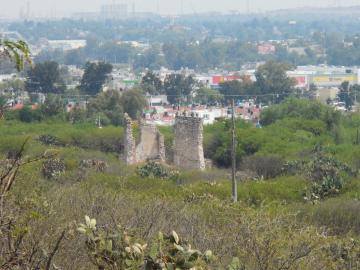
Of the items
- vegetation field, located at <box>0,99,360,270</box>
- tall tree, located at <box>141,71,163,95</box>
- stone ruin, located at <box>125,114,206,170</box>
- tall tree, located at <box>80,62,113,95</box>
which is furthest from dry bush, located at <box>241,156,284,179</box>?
tall tree, located at <box>141,71,163,95</box>

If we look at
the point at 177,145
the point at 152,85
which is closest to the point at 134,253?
the point at 177,145

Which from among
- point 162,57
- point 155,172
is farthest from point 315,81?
point 155,172

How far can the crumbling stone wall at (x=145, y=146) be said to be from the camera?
82.4ft

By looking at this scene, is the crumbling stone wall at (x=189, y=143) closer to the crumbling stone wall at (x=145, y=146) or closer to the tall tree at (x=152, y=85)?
the crumbling stone wall at (x=145, y=146)

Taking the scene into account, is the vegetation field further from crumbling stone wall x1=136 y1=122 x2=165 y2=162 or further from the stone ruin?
crumbling stone wall x1=136 y1=122 x2=165 y2=162

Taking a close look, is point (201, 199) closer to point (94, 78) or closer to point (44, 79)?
point (44, 79)

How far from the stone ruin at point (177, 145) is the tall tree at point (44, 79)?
27.6m

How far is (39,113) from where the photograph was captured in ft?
124

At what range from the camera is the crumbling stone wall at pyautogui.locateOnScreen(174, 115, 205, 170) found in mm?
24469

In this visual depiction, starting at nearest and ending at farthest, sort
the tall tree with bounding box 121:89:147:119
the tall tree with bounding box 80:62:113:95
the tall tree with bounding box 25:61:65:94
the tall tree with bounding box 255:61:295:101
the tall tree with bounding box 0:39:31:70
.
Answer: the tall tree with bounding box 0:39:31:70 → the tall tree with bounding box 121:89:147:119 → the tall tree with bounding box 25:61:65:94 → the tall tree with bounding box 80:62:113:95 → the tall tree with bounding box 255:61:295:101

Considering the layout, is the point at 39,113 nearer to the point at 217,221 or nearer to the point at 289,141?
the point at 289,141

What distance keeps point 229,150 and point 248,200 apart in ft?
30.5

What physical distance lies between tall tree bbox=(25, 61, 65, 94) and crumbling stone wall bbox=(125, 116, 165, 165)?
1087 inches

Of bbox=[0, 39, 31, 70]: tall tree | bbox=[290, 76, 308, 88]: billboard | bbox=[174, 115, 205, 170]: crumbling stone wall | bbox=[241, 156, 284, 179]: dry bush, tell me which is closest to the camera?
bbox=[0, 39, 31, 70]: tall tree
